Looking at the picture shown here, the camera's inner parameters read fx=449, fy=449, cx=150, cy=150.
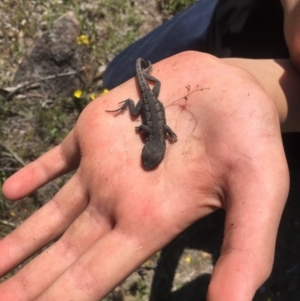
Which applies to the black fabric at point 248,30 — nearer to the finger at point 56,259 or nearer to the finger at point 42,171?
the finger at point 42,171

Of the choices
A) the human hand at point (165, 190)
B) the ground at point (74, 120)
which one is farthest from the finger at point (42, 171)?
the ground at point (74, 120)

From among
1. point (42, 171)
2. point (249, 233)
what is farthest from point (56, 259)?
point (249, 233)

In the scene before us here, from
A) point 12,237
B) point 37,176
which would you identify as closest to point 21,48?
point 37,176

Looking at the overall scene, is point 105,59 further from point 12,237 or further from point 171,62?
point 12,237

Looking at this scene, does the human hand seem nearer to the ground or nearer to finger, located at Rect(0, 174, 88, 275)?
finger, located at Rect(0, 174, 88, 275)

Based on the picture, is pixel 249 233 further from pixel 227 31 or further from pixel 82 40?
pixel 82 40
